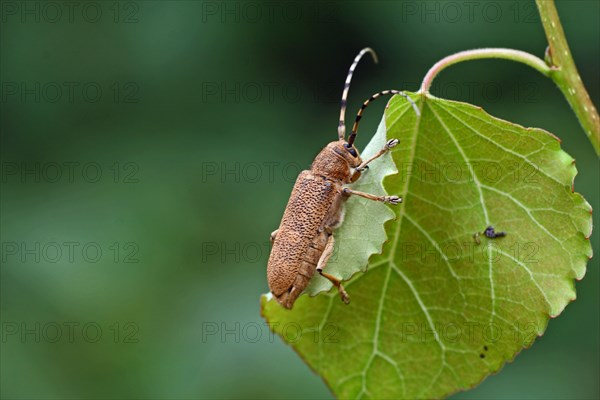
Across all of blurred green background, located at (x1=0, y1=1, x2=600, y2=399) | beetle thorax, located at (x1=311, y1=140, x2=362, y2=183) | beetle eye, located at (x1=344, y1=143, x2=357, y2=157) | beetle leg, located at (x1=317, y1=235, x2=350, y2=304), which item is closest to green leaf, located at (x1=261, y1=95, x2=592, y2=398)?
beetle leg, located at (x1=317, y1=235, x2=350, y2=304)

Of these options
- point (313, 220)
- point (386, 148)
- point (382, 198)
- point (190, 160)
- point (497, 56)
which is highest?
point (497, 56)

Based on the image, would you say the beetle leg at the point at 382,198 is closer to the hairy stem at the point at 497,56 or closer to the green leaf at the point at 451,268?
the green leaf at the point at 451,268

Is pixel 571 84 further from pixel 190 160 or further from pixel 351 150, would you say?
pixel 190 160

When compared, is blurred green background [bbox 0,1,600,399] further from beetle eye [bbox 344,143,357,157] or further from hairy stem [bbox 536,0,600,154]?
hairy stem [bbox 536,0,600,154]

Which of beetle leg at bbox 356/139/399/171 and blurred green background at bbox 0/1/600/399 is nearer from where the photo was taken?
beetle leg at bbox 356/139/399/171

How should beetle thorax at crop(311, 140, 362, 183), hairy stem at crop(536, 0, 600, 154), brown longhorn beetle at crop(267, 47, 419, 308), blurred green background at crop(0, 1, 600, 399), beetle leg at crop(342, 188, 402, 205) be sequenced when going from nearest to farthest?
hairy stem at crop(536, 0, 600, 154) < beetle leg at crop(342, 188, 402, 205) < brown longhorn beetle at crop(267, 47, 419, 308) < beetle thorax at crop(311, 140, 362, 183) < blurred green background at crop(0, 1, 600, 399)

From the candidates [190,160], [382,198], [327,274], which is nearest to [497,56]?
[382,198]

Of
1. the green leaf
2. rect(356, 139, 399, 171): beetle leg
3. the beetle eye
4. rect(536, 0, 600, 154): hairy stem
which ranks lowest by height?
the green leaf

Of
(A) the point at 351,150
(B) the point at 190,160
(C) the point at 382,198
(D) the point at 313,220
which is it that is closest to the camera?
(C) the point at 382,198
